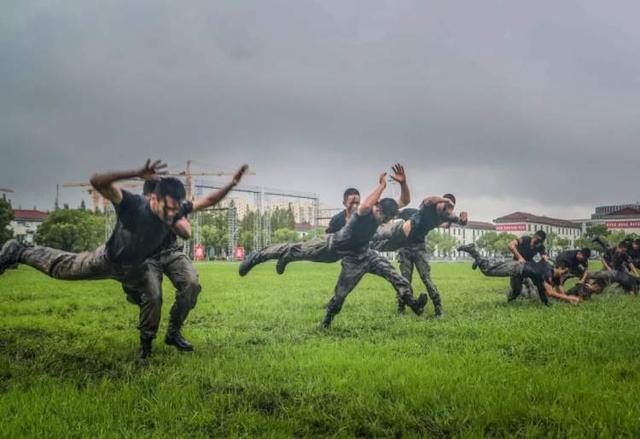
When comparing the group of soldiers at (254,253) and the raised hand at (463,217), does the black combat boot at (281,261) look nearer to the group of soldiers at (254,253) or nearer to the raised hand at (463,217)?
the group of soldiers at (254,253)

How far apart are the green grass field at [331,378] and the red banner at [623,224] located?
108m

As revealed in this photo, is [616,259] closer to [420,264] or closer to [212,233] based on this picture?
[420,264]

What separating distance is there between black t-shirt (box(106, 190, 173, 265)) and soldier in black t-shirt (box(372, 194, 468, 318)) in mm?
6193

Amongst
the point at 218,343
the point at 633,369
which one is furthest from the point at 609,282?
the point at 218,343

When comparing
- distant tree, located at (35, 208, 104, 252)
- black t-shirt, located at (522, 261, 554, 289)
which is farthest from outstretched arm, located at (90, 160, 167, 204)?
distant tree, located at (35, 208, 104, 252)

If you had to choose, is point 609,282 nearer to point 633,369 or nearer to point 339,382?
→ point 633,369

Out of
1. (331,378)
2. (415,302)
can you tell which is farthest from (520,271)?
(331,378)

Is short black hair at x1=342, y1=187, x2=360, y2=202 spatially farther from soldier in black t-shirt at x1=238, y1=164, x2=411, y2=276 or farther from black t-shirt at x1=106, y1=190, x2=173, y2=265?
black t-shirt at x1=106, y1=190, x2=173, y2=265

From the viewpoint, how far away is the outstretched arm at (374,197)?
937 cm

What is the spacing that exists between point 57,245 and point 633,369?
6402 cm

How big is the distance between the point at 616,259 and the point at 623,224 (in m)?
106

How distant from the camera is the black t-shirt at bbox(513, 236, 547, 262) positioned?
1483 cm

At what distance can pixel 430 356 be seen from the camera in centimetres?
764

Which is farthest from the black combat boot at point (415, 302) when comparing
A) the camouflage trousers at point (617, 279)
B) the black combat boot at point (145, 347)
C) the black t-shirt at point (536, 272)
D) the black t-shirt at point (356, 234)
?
the camouflage trousers at point (617, 279)
